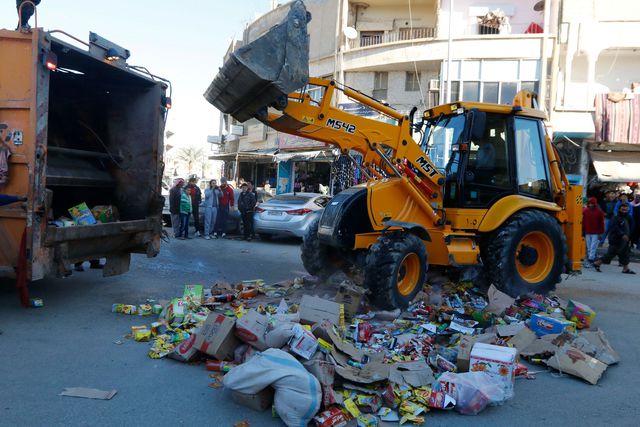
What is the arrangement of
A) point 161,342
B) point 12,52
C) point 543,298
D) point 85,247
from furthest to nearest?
point 543,298 < point 85,247 < point 12,52 < point 161,342

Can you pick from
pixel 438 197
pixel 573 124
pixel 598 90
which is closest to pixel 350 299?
pixel 438 197

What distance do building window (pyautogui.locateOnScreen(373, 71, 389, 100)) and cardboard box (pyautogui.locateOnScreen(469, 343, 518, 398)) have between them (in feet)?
65.3

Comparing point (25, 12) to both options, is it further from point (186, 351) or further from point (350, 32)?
point (350, 32)

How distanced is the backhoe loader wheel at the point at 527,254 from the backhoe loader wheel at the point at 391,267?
111 centimetres

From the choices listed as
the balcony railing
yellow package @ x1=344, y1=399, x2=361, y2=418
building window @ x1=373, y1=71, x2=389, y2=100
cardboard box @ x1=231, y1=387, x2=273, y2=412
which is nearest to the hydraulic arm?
cardboard box @ x1=231, y1=387, x2=273, y2=412

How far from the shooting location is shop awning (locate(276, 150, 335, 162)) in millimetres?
21131

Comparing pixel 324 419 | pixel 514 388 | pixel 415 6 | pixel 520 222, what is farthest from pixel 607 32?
pixel 324 419

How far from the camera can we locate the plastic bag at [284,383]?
11.1ft

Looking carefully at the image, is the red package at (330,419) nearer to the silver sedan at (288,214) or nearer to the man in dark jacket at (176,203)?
the silver sedan at (288,214)

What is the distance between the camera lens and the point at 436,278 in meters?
7.53

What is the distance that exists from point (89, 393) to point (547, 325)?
4299 millimetres

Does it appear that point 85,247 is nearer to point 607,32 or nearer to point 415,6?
point 607,32

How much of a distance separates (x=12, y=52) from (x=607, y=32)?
783 inches

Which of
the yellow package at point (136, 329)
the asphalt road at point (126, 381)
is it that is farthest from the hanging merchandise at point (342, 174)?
the yellow package at point (136, 329)
